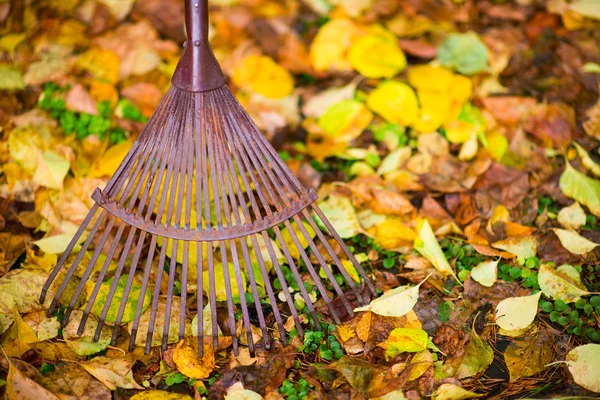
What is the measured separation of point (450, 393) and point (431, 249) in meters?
0.41

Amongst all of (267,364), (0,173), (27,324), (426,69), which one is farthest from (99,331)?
(426,69)

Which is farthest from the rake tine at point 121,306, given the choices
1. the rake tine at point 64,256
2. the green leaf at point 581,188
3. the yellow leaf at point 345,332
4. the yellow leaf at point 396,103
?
the green leaf at point 581,188

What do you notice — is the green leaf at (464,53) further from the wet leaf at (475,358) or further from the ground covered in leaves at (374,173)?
the wet leaf at (475,358)

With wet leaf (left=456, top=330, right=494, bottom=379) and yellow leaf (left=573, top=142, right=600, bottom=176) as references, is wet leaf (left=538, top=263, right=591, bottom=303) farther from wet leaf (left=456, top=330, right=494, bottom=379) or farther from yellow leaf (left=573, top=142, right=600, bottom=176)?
yellow leaf (left=573, top=142, right=600, bottom=176)

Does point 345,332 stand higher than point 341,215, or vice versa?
point 341,215

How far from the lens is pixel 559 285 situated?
166 centimetres

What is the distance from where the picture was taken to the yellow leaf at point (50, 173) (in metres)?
1.83

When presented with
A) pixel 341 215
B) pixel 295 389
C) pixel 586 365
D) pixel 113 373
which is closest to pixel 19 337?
pixel 113 373

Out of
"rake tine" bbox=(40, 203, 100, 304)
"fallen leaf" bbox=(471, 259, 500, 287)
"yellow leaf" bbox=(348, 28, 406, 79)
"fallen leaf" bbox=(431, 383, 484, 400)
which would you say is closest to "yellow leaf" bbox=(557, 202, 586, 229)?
"fallen leaf" bbox=(471, 259, 500, 287)

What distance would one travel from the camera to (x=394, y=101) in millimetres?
2131

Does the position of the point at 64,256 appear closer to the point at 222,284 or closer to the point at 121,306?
the point at 121,306

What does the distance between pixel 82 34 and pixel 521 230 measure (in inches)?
64.7

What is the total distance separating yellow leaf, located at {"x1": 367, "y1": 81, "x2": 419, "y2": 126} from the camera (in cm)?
212

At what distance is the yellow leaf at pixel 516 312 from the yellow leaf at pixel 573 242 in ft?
0.69
